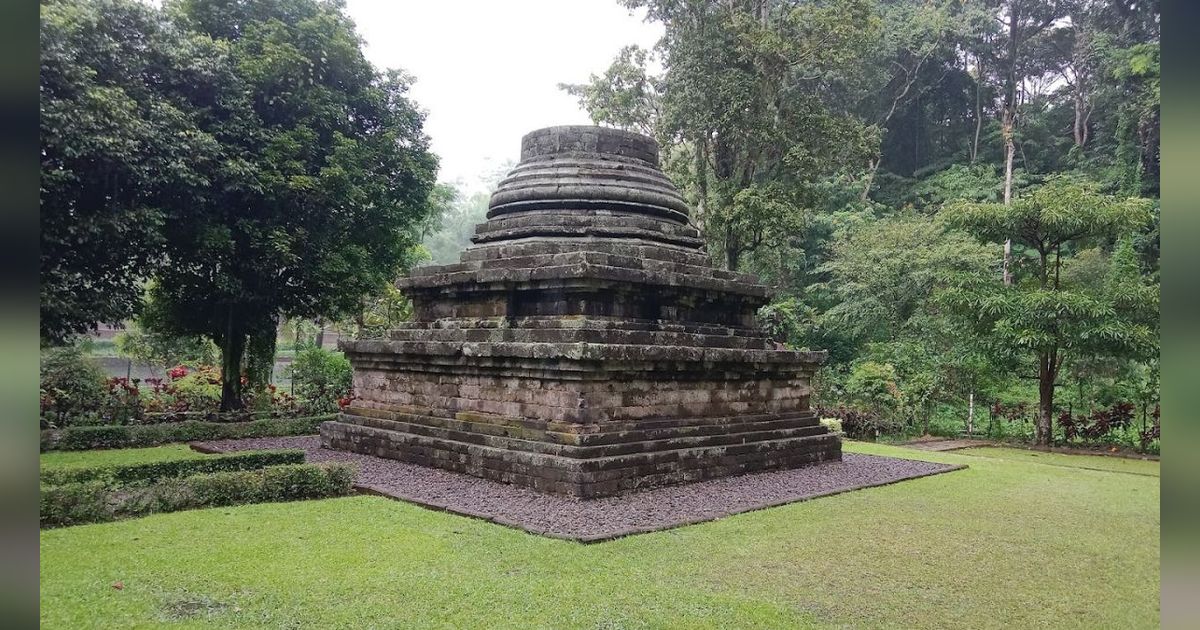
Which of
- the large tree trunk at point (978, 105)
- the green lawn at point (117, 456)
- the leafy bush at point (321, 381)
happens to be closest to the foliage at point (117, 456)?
the green lawn at point (117, 456)

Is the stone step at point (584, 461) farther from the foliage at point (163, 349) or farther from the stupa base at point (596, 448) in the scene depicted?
the foliage at point (163, 349)

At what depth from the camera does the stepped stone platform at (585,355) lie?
9.11 meters

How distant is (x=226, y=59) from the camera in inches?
597

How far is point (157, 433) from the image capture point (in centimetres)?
1344

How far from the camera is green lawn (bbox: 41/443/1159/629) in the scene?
4789 millimetres

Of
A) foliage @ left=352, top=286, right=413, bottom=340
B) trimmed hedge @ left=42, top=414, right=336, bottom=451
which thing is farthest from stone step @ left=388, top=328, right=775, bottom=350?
foliage @ left=352, top=286, right=413, bottom=340

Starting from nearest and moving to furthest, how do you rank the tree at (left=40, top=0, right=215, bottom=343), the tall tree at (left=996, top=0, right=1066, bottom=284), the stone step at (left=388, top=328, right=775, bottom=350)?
the stone step at (left=388, top=328, right=775, bottom=350) → the tree at (left=40, top=0, right=215, bottom=343) → the tall tree at (left=996, top=0, right=1066, bottom=284)

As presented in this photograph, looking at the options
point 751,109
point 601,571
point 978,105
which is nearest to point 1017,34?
point 978,105

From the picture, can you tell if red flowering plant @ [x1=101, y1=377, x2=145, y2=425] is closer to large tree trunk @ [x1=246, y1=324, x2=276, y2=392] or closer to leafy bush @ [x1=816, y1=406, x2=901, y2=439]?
large tree trunk @ [x1=246, y1=324, x2=276, y2=392]

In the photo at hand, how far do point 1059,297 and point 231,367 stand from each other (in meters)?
16.4

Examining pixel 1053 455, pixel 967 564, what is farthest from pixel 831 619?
pixel 1053 455

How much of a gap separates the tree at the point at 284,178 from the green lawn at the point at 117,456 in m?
3.84

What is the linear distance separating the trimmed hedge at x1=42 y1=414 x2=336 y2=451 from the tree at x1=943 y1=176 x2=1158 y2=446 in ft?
43.5

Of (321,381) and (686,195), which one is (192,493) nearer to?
(321,381)
